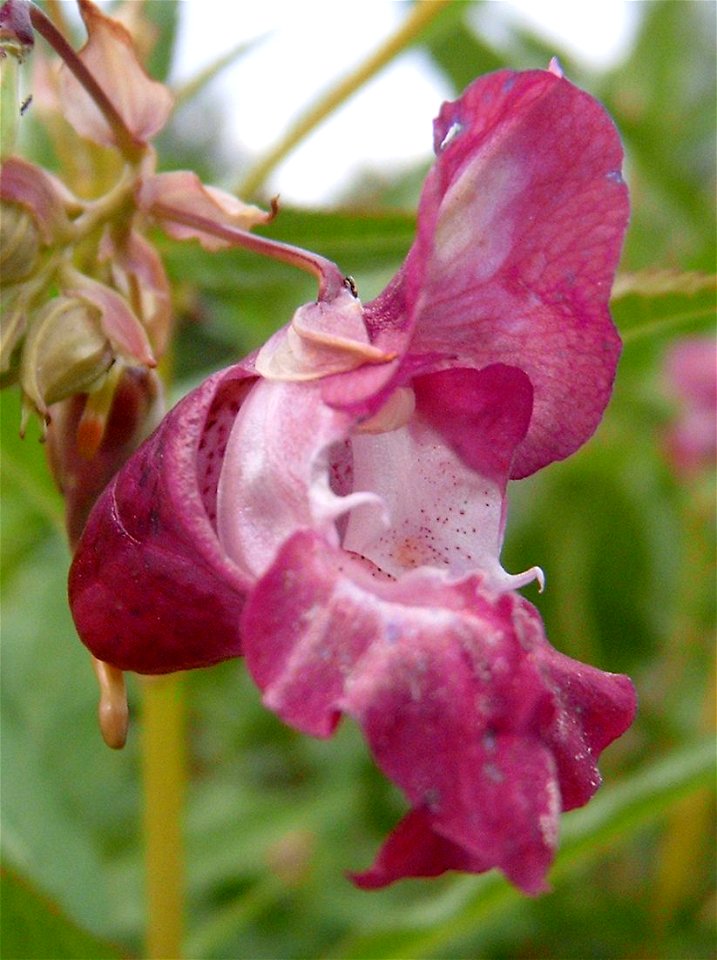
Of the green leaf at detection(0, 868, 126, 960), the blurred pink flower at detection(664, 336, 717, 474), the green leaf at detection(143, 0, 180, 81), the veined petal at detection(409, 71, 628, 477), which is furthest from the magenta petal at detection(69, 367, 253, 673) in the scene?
the blurred pink flower at detection(664, 336, 717, 474)

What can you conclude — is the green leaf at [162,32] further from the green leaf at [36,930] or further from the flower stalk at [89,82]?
the green leaf at [36,930]

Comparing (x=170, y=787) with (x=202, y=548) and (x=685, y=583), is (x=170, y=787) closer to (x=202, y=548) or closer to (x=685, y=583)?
(x=202, y=548)

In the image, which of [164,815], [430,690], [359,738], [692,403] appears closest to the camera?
[430,690]

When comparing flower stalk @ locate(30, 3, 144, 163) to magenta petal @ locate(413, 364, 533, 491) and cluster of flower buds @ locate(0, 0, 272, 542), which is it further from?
magenta petal @ locate(413, 364, 533, 491)

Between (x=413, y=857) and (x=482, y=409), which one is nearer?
(x=413, y=857)

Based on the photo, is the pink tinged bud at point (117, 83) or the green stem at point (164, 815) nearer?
the pink tinged bud at point (117, 83)

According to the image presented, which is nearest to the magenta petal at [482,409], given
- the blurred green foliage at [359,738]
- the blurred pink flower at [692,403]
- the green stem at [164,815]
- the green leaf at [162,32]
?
the blurred green foliage at [359,738]

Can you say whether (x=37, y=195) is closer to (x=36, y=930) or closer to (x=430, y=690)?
(x=430, y=690)

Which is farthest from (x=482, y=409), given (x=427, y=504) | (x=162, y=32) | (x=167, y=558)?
(x=162, y=32)
